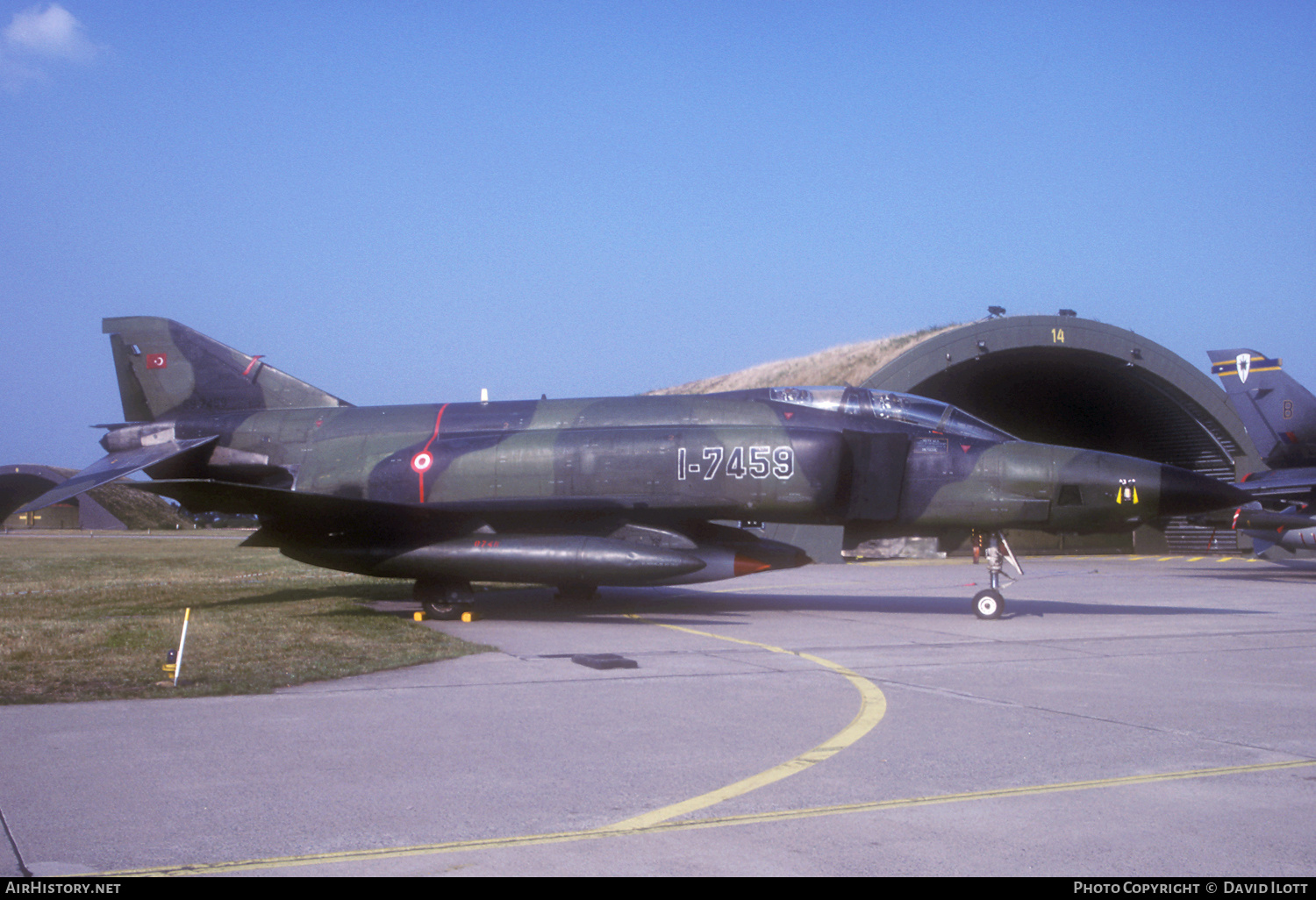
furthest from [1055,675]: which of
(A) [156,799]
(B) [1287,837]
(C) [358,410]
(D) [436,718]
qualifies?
(C) [358,410]

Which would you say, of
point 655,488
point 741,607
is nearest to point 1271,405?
point 741,607

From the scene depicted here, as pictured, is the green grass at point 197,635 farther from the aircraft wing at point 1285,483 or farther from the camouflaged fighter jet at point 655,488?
the aircraft wing at point 1285,483

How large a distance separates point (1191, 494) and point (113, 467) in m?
14.3

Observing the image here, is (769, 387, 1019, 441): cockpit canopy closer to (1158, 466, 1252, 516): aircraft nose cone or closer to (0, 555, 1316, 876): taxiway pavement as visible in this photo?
(1158, 466, 1252, 516): aircraft nose cone

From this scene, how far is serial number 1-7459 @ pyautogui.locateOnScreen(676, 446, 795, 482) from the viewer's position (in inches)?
512

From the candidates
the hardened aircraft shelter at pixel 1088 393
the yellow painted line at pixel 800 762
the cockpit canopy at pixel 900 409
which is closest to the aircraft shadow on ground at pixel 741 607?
the cockpit canopy at pixel 900 409

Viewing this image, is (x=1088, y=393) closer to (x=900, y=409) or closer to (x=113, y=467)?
(x=900, y=409)

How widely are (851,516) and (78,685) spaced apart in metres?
9.00

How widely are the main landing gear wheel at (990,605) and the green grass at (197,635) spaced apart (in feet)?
22.1

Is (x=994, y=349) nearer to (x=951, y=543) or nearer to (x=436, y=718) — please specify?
(x=951, y=543)

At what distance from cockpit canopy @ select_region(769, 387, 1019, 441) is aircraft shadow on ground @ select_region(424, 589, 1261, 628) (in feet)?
8.67

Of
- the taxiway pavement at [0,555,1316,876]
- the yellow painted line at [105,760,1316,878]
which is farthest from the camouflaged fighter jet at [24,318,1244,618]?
the yellow painted line at [105,760,1316,878]

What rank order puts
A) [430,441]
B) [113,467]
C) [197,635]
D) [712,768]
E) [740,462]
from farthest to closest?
[430,441], [113,467], [740,462], [197,635], [712,768]

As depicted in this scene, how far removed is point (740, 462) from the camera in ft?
43.0
